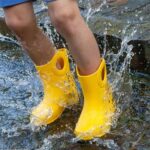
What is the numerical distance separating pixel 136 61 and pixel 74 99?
0.58 metres

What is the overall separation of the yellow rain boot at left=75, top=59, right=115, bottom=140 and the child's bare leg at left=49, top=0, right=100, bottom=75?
0.17ft

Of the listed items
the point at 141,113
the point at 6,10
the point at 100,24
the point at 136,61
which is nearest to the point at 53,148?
the point at 141,113

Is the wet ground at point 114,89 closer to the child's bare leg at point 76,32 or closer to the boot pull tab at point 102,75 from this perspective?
the boot pull tab at point 102,75

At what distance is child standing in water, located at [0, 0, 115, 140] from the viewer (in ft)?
6.91

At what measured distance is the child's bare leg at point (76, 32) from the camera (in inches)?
80.8

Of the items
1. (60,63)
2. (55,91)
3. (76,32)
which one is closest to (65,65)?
(60,63)

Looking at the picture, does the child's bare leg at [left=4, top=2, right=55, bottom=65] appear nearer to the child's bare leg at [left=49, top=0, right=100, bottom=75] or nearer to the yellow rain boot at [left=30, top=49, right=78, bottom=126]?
the yellow rain boot at [left=30, top=49, right=78, bottom=126]

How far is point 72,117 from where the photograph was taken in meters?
2.52

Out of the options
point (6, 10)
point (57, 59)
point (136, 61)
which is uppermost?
point (6, 10)

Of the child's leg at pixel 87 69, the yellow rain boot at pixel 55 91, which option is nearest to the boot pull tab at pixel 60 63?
the yellow rain boot at pixel 55 91

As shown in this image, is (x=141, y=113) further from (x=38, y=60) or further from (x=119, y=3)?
(x=119, y=3)

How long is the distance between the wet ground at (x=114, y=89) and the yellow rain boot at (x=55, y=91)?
0.05m

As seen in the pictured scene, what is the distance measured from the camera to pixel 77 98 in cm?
259

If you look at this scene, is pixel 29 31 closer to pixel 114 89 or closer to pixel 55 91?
pixel 55 91
